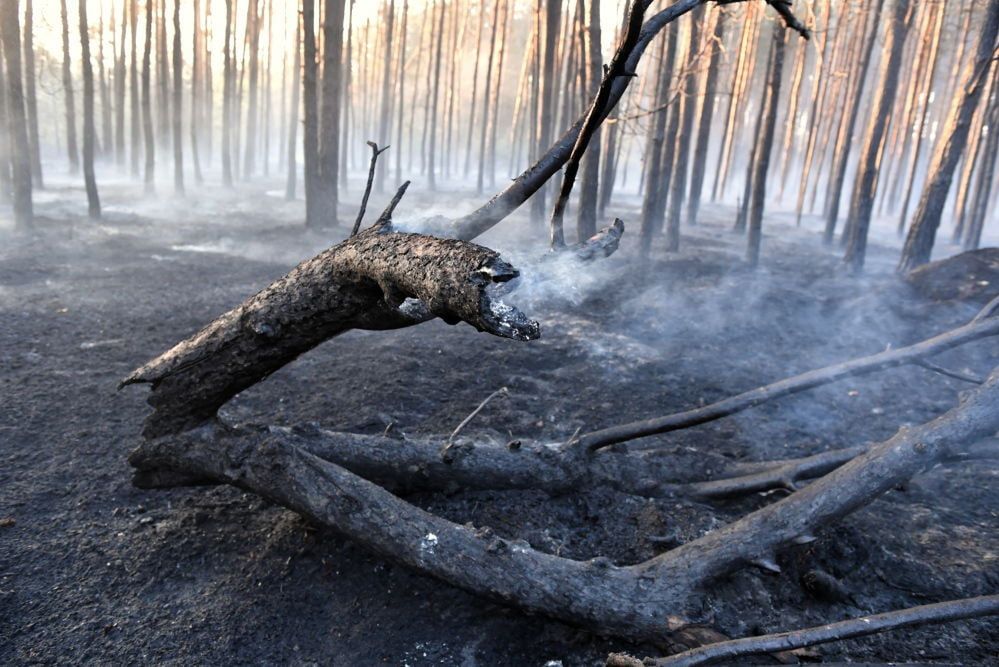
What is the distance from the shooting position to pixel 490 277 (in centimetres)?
185

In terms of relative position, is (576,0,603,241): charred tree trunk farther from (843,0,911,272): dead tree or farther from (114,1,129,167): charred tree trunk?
(114,1,129,167): charred tree trunk

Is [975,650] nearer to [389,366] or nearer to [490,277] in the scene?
[490,277]

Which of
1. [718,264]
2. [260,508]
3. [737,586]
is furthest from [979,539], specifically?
[718,264]

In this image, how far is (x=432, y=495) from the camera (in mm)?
3510

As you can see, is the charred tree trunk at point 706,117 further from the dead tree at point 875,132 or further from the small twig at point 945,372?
the small twig at point 945,372

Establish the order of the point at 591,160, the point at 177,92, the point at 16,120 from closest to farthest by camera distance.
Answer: the point at 591,160 → the point at 16,120 → the point at 177,92

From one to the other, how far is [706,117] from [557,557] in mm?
14552

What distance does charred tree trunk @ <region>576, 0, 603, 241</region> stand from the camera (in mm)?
9898

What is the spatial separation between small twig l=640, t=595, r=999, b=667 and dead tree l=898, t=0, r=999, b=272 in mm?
9671

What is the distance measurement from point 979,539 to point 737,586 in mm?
1546

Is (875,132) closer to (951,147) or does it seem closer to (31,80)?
(951,147)

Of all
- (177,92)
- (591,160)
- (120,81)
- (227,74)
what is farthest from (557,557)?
(120,81)

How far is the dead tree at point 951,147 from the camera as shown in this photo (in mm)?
9273

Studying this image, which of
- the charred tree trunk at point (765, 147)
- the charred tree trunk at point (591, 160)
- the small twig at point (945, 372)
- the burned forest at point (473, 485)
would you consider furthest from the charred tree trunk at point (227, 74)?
the small twig at point (945, 372)
